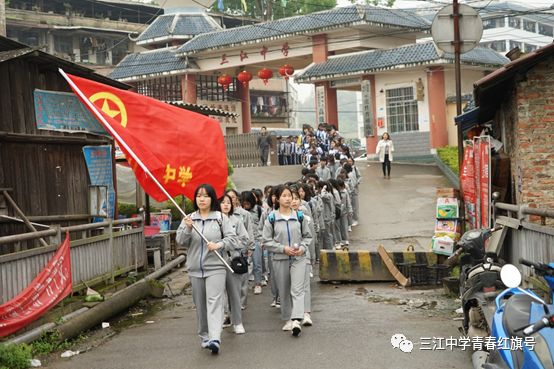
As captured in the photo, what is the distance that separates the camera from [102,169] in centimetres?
1528

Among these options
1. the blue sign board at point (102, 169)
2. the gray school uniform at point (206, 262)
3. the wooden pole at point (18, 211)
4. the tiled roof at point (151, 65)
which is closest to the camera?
the gray school uniform at point (206, 262)

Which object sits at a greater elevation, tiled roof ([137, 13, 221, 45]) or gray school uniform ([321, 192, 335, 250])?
tiled roof ([137, 13, 221, 45])

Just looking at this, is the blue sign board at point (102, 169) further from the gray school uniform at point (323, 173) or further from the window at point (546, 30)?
the window at point (546, 30)

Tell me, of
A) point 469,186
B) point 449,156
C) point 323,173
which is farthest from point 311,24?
point 469,186

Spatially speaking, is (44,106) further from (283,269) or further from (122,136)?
(283,269)

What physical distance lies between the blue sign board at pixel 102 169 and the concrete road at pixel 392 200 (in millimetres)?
6097

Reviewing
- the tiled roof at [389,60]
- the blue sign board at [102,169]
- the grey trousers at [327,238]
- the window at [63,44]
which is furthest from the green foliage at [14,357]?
the window at [63,44]

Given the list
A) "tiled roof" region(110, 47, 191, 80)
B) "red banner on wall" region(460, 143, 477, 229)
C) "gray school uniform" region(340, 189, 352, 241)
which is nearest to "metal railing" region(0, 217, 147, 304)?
"gray school uniform" region(340, 189, 352, 241)

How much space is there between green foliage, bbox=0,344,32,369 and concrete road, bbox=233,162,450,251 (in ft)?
34.6

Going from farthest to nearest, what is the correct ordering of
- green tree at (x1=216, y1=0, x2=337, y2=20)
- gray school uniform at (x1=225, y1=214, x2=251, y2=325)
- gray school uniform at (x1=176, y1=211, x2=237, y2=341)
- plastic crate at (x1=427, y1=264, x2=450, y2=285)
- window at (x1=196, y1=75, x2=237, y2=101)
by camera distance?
green tree at (x1=216, y1=0, x2=337, y2=20), window at (x1=196, y1=75, x2=237, y2=101), plastic crate at (x1=427, y1=264, x2=450, y2=285), gray school uniform at (x1=225, y1=214, x2=251, y2=325), gray school uniform at (x1=176, y1=211, x2=237, y2=341)

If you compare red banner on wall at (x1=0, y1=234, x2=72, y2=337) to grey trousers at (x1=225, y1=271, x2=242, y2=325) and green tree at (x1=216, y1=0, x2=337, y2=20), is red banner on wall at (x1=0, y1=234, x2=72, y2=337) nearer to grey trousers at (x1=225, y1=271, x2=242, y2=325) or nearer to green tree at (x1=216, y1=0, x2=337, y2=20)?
grey trousers at (x1=225, y1=271, x2=242, y2=325)

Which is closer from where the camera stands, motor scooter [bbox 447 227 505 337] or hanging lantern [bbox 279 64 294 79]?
motor scooter [bbox 447 227 505 337]

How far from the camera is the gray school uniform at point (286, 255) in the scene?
1024cm

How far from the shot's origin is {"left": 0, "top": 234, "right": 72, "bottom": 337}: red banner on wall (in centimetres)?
881
